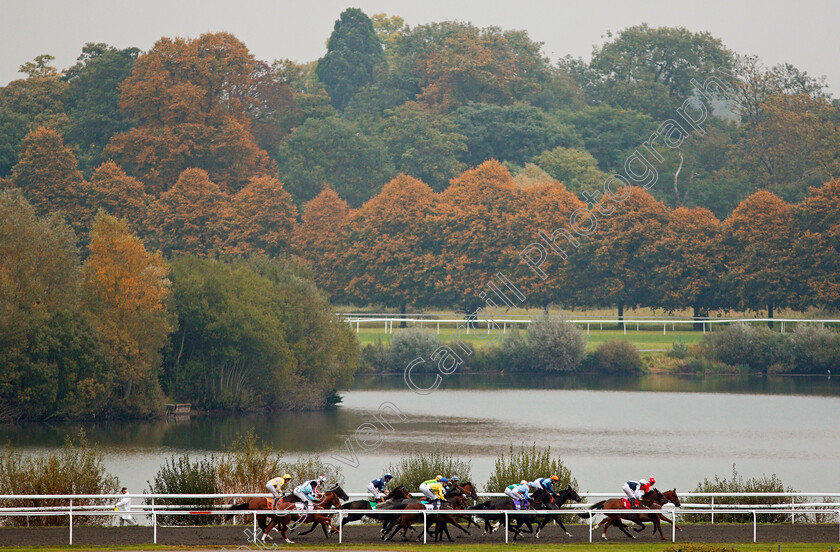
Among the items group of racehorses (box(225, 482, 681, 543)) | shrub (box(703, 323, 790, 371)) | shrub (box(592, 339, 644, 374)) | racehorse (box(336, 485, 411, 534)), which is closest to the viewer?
group of racehorses (box(225, 482, 681, 543))

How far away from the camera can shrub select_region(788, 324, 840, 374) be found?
68875 mm

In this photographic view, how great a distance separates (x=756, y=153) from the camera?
10638 centimetres

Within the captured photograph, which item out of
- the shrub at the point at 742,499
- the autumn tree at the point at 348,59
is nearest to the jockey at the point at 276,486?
the shrub at the point at 742,499

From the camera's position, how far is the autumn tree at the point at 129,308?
169 ft

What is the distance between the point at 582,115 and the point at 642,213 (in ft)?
110

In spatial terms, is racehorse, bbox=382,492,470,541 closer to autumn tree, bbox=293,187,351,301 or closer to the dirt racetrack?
the dirt racetrack

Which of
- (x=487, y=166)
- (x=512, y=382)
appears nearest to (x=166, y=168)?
(x=487, y=166)

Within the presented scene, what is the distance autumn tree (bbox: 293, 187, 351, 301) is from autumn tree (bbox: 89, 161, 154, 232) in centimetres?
1122

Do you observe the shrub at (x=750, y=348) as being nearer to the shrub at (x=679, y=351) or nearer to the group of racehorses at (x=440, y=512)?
the shrub at (x=679, y=351)

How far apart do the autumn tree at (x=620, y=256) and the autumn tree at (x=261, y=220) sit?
805 inches

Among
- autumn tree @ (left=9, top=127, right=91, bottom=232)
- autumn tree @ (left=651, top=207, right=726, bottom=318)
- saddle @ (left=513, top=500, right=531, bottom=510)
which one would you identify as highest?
autumn tree @ (left=9, top=127, right=91, bottom=232)

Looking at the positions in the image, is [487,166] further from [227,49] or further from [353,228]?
[227,49]

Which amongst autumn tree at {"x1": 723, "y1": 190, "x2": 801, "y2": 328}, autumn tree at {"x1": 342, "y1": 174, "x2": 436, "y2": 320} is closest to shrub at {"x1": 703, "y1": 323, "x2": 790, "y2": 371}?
autumn tree at {"x1": 723, "y1": 190, "x2": 801, "y2": 328}

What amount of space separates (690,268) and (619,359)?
587 inches
